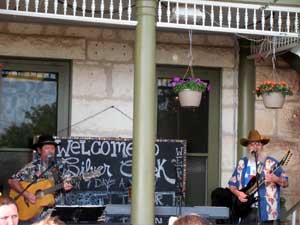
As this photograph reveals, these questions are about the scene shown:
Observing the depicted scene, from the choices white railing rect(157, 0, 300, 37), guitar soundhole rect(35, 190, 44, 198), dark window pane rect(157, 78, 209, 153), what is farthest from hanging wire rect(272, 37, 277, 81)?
guitar soundhole rect(35, 190, 44, 198)

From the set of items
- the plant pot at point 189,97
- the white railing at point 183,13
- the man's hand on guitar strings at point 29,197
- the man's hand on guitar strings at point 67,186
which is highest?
the white railing at point 183,13

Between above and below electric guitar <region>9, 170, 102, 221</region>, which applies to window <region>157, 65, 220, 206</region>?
above

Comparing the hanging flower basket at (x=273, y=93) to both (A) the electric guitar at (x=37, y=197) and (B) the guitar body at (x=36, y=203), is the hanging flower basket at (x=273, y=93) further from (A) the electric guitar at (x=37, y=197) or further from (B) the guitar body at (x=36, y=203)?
(B) the guitar body at (x=36, y=203)

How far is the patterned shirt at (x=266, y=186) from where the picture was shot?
754cm

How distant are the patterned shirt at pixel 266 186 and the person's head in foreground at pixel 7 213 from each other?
462 cm

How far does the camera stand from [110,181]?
8305 millimetres

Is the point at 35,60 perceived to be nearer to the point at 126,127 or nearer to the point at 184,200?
the point at 126,127

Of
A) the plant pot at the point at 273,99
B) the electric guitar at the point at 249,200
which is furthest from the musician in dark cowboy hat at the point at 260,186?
the plant pot at the point at 273,99

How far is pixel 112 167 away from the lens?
8352mm

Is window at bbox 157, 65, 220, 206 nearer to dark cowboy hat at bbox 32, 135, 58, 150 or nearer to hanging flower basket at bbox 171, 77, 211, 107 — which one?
hanging flower basket at bbox 171, 77, 211, 107

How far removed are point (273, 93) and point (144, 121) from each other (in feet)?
8.06

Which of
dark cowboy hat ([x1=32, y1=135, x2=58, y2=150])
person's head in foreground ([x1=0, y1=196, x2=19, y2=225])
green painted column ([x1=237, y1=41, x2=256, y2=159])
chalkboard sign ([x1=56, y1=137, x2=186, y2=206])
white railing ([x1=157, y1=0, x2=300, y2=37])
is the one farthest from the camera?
green painted column ([x1=237, y1=41, x2=256, y2=159])

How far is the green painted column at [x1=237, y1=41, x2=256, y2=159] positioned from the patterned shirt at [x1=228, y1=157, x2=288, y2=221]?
108 centimetres

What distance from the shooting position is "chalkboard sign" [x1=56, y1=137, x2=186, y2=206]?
324 inches
